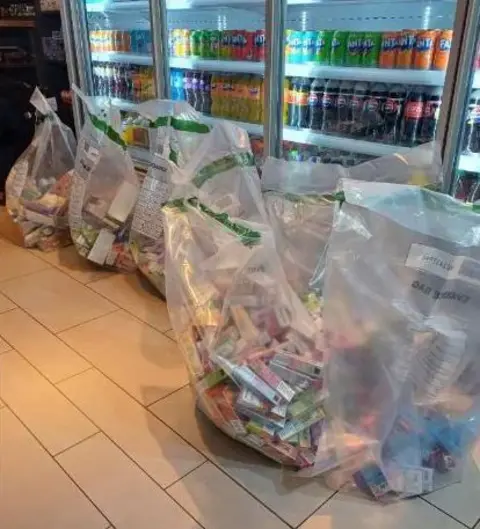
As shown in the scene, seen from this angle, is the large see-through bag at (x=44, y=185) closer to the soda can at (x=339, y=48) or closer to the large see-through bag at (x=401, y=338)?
the soda can at (x=339, y=48)

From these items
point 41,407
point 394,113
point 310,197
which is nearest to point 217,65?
point 394,113

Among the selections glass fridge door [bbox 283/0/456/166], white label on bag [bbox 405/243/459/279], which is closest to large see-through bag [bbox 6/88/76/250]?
glass fridge door [bbox 283/0/456/166]

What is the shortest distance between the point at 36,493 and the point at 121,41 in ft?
7.88

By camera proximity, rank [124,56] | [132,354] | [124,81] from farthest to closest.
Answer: [124,81]
[124,56]
[132,354]

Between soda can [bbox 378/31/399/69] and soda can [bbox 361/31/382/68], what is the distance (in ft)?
0.07

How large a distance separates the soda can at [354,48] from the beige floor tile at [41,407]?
60.6 inches

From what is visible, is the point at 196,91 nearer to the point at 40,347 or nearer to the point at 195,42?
the point at 195,42

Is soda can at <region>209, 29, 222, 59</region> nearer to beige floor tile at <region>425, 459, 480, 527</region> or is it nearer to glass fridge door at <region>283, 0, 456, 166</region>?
glass fridge door at <region>283, 0, 456, 166</region>

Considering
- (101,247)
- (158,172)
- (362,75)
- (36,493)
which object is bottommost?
(36,493)

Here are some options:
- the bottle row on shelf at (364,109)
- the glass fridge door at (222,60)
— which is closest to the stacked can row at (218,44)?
the glass fridge door at (222,60)

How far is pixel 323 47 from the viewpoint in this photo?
80.7 inches

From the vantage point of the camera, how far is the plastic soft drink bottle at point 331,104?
2111 mm

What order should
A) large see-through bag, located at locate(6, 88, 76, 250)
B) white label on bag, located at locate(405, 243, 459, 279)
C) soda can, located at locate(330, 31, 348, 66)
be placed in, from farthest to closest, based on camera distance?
large see-through bag, located at locate(6, 88, 76, 250)
soda can, located at locate(330, 31, 348, 66)
white label on bag, located at locate(405, 243, 459, 279)

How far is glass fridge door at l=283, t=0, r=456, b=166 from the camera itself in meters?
1.81
